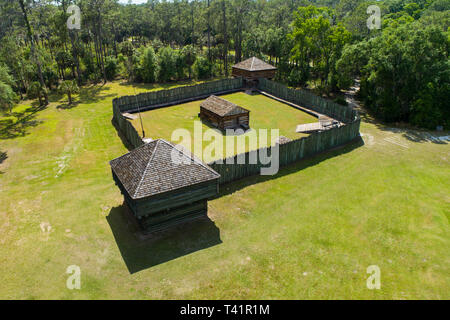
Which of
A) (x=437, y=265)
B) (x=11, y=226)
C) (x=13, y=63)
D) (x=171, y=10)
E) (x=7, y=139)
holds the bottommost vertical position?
(x=437, y=265)

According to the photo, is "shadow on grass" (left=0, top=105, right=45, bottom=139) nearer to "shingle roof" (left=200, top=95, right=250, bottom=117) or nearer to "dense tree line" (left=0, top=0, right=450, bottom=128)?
"dense tree line" (left=0, top=0, right=450, bottom=128)

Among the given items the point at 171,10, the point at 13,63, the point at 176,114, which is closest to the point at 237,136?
the point at 176,114

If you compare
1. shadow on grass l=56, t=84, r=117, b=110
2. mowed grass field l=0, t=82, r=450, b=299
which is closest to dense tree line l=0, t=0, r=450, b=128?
shadow on grass l=56, t=84, r=117, b=110

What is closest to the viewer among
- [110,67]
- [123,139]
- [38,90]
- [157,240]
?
[157,240]

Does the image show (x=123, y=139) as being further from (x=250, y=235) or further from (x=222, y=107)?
(x=250, y=235)

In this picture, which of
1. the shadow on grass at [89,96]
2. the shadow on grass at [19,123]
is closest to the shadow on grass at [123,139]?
the shadow on grass at [19,123]

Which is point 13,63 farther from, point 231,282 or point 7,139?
point 231,282

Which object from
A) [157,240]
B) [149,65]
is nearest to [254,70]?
[149,65]
